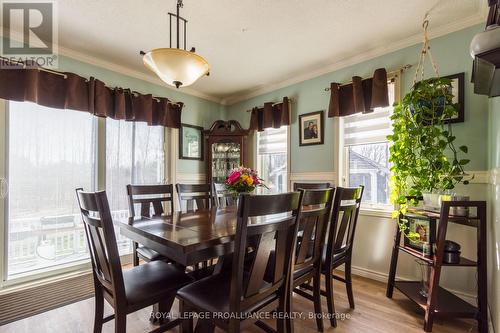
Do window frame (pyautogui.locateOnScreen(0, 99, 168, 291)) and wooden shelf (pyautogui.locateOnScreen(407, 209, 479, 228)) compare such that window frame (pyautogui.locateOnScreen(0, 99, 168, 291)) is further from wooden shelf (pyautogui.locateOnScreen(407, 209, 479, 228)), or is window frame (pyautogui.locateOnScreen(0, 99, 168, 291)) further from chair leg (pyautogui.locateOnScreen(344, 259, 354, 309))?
wooden shelf (pyautogui.locateOnScreen(407, 209, 479, 228))

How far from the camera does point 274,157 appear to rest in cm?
382

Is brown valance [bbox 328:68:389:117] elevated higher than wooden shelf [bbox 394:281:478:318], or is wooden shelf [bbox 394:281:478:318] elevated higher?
brown valance [bbox 328:68:389:117]

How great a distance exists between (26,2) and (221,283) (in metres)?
2.66

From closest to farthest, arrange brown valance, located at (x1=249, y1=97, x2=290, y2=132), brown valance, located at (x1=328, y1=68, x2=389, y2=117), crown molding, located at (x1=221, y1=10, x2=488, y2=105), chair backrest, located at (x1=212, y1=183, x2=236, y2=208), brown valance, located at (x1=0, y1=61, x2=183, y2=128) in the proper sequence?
crown molding, located at (x1=221, y1=10, x2=488, y2=105), brown valance, located at (x1=0, y1=61, x2=183, y2=128), brown valance, located at (x1=328, y1=68, x2=389, y2=117), chair backrest, located at (x1=212, y1=183, x2=236, y2=208), brown valance, located at (x1=249, y1=97, x2=290, y2=132)

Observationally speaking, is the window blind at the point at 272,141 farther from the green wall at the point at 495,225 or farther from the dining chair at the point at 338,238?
the green wall at the point at 495,225

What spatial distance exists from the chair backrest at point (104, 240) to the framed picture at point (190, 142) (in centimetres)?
246

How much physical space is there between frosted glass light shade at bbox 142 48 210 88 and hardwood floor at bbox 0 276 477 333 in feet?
5.95

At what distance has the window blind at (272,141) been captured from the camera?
3643mm

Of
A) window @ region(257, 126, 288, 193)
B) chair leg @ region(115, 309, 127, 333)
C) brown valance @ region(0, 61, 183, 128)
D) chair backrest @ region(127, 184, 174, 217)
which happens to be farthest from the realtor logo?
window @ region(257, 126, 288, 193)

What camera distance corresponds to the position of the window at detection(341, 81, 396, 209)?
2.67m

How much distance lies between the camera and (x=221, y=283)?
55.4 inches

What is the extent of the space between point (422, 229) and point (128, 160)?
128 inches

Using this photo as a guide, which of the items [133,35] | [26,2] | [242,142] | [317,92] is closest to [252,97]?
[242,142]

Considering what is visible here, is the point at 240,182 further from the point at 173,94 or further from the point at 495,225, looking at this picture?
the point at 173,94
